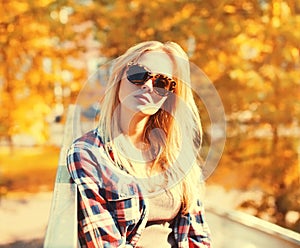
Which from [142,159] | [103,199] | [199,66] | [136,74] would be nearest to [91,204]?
[103,199]

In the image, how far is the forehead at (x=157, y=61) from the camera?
90cm

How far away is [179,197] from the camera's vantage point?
94 cm

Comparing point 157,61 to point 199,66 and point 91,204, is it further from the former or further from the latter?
point 199,66

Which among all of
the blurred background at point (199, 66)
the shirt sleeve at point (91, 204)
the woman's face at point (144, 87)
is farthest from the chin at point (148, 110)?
the blurred background at point (199, 66)

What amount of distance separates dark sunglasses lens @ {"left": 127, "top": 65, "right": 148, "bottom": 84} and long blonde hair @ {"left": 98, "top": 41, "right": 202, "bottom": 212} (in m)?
0.02

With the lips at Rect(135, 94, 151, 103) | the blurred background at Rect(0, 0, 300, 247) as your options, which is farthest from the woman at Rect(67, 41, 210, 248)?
the blurred background at Rect(0, 0, 300, 247)

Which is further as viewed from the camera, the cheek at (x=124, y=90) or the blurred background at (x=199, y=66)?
the blurred background at (x=199, y=66)

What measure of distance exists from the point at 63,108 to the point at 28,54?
0.29m

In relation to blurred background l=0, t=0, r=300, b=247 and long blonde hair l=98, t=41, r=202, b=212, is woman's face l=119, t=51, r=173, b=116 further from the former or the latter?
blurred background l=0, t=0, r=300, b=247

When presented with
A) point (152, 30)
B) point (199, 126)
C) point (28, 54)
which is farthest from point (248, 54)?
point (199, 126)

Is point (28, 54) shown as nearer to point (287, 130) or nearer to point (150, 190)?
point (287, 130)

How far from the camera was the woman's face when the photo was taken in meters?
0.90

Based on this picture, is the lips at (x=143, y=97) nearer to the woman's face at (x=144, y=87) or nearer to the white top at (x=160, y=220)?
the woman's face at (x=144, y=87)

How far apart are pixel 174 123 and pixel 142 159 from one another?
0.10 m
